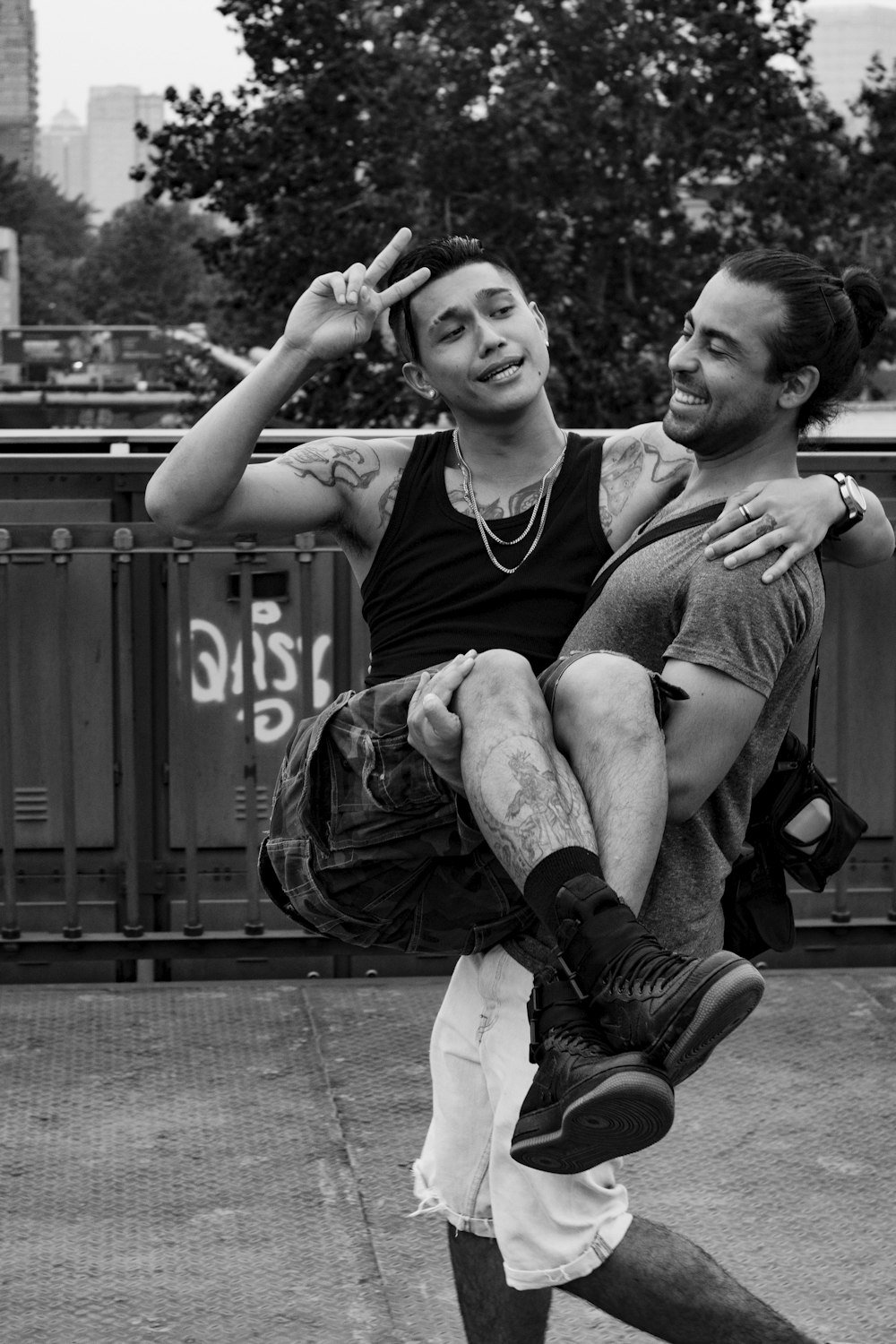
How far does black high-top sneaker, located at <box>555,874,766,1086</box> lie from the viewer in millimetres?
2455

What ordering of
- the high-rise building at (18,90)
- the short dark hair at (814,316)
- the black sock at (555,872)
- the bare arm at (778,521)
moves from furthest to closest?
the high-rise building at (18,90), the short dark hair at (814,316), the bare arm at (778,521), the black sock at (555,872)

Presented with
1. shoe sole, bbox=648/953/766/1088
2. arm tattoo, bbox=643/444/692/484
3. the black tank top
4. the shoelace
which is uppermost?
arm tattoo, bbox=643/444/692/484

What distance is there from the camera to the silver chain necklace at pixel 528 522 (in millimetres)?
2965

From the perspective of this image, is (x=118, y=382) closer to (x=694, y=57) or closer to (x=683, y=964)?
(x=694, y=57)

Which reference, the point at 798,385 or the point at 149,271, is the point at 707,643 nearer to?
the point at 798,385

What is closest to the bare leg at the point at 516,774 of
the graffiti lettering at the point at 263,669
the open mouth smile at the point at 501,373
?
the open mouth smile at the point at 501,373

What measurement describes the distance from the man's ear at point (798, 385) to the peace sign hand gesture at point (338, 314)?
0.65 meters

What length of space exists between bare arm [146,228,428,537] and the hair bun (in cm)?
68

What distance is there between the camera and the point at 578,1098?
245 cm

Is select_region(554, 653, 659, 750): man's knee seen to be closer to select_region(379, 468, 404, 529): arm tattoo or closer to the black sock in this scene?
the black sock

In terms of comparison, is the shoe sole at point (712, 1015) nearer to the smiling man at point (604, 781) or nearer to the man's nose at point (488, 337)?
the smiling man at point (604, 781)

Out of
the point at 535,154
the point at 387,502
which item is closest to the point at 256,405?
the point at 387,502

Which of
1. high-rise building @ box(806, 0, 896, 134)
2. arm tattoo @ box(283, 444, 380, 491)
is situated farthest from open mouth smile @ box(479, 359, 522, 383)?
high-rise building @ box(806, 0, 896, 134)

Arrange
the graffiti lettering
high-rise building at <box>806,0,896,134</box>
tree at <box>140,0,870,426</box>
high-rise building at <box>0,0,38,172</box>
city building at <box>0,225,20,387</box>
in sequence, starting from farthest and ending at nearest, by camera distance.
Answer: high-rise building at <box>0,0,38,172</box>, high-rise building at <box>806,0,896,134</box>, city building at <box>0,225,20,387</box>, tree at <box>140,0,870,426</box>, the graffiti lettering
